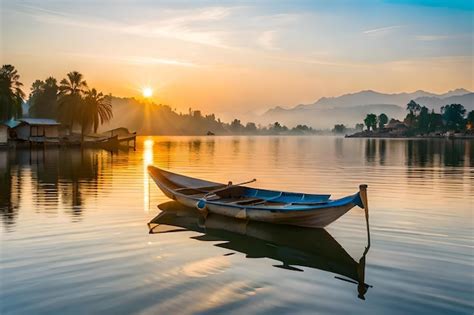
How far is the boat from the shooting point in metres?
14.7

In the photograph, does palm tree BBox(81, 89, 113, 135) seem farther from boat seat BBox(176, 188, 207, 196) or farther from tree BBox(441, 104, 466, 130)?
tree BBox(441, 104, 466, 130)

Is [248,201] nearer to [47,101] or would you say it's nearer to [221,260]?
[221,260]

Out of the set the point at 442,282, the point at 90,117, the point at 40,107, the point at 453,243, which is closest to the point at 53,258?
the point at 442,282

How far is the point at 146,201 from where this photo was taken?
2205 cm

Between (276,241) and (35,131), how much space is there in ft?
220

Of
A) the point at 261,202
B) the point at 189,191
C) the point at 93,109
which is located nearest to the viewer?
the point at 261,202

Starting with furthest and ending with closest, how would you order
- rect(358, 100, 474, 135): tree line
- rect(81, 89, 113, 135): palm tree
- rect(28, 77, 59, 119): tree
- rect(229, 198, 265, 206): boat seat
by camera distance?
rect(358, 100, 474, 135): tree line < rect(28, 77, 59, 119): tree < rect(81, 89, 113, 135): palm tree < rect(229, 198, 265, 206): boat seat

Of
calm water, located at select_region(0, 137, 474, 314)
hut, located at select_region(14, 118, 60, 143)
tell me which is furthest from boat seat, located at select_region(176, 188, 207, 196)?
hut, located at select_region(14, 118, 60, 143)

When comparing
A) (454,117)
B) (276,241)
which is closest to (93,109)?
(276,241)

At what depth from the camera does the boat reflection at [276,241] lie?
12.2 meters

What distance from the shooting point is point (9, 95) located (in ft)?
219

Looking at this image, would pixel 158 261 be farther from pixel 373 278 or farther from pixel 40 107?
pixel 40 107

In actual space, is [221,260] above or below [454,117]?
below

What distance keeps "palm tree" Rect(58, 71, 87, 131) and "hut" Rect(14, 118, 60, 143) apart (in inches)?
180
